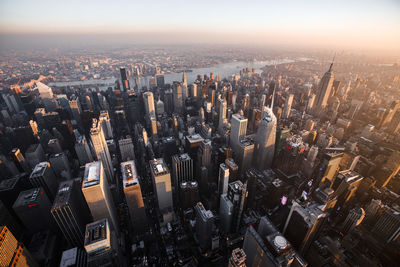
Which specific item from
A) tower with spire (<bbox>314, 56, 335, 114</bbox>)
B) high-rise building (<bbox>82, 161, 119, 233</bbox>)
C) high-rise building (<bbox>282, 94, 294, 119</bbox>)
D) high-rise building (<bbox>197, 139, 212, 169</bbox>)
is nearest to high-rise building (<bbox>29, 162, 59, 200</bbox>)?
high-rise building (<bbox>82, 161, 119, 233</bbox>)

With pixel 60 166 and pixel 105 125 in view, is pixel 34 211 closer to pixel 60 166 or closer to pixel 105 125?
pixel 60 166

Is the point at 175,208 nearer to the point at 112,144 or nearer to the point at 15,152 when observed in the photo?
the point at 112,144

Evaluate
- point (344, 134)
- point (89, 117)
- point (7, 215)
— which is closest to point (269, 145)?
point (344, 134)

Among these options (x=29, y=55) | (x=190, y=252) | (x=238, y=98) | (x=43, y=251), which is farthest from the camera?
(x=29, y=55)

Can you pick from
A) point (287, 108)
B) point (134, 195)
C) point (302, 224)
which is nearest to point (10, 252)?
point (134, 195)

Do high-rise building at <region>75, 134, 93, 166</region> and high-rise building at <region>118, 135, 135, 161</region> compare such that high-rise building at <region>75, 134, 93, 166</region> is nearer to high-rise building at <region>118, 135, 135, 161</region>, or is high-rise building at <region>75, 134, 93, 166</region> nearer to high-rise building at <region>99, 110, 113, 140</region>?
high-rise building at <region>118, 135, 135, 161</region>

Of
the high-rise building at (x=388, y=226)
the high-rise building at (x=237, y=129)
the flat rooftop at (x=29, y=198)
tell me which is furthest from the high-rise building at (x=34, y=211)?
→ the high-rise building at (x=388, y=226)
